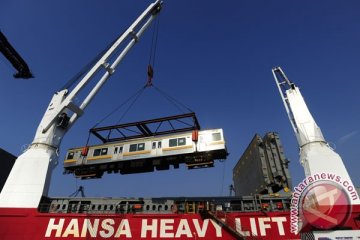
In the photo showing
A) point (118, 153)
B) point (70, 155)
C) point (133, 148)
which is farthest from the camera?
point (70, 155)

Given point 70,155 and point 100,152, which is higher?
point 70,155

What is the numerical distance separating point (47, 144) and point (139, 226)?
9039mm

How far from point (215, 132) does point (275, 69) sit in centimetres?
829

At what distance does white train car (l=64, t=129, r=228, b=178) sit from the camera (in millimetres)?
19281

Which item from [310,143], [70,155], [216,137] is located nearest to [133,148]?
[70,155]

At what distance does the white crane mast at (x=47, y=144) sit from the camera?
15250mm

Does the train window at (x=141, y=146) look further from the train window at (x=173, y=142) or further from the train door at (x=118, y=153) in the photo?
the train window at (x=173, y=142)

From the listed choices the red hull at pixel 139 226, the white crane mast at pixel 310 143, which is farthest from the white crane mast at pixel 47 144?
the white crane mast at pixel 310 143

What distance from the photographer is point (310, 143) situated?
15.9m

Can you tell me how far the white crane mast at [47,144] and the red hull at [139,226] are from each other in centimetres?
136

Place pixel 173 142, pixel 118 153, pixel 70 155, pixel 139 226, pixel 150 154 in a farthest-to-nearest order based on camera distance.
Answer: pixel 70 155
pixel 118 153
pixel 150 154
pixel 173 142
pixel 139 226

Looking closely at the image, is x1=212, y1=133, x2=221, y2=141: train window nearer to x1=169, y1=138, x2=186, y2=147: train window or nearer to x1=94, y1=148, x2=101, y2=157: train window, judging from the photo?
x1=169, y1=138, x2=186, y2=147: train window

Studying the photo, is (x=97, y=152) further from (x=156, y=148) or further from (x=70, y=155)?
(x=156, y=148)

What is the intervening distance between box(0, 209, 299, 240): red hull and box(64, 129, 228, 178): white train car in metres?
5.94
